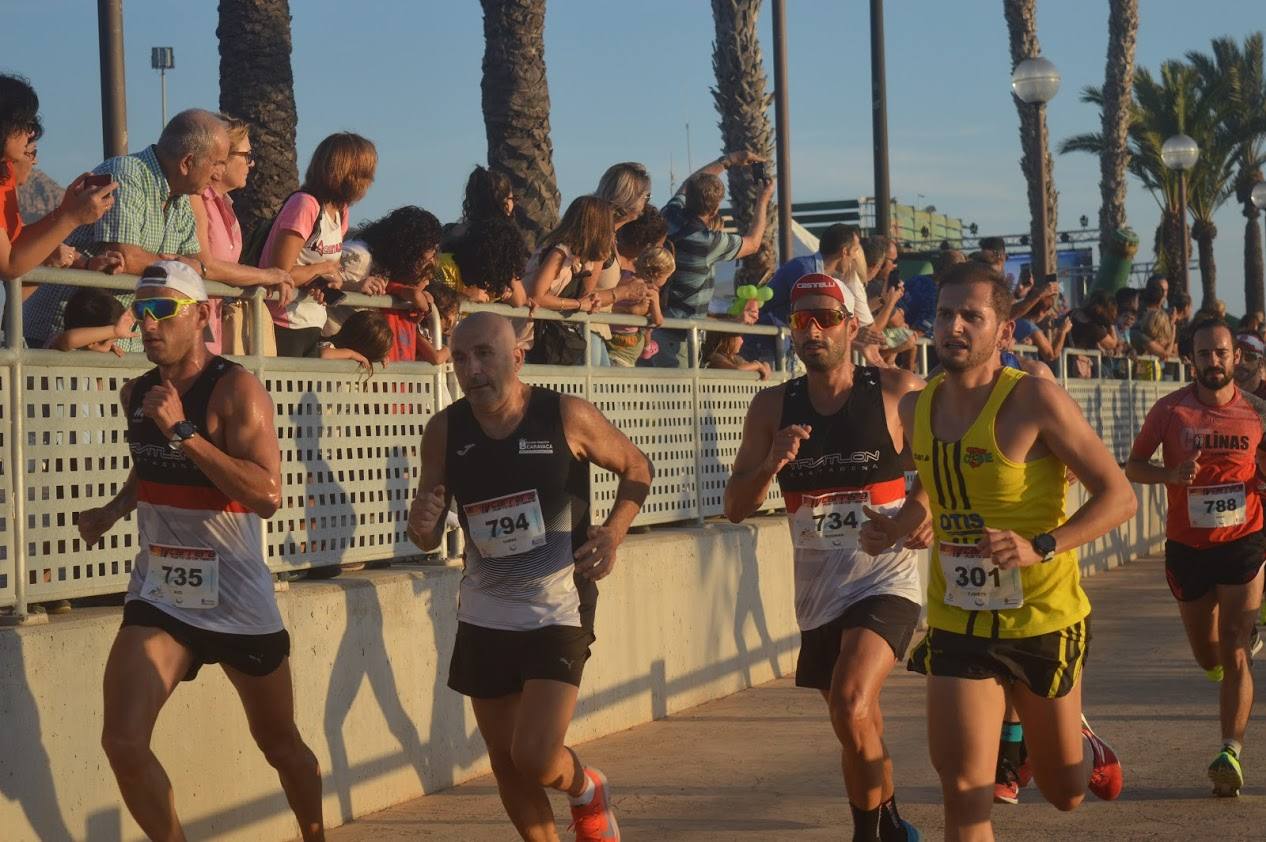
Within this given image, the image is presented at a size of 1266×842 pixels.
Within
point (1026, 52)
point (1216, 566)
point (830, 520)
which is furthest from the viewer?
point (1026, 52)

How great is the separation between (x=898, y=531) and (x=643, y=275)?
4.89 m

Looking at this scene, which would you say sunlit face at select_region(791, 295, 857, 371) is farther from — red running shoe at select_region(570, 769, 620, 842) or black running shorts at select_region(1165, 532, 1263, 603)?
black running shorts at select_region(1165, 532, 1263, 603)

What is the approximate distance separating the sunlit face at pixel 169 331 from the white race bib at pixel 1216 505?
5.13m

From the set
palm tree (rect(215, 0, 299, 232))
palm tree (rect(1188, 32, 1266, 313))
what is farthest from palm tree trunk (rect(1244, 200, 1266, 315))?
palm tree (rect(215, 0, 299, 232))

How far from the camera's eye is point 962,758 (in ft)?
18.0

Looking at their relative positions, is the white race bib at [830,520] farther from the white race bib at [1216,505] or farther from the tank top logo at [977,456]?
the white race bib at [1216,505]

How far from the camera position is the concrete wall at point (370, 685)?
20.5ft

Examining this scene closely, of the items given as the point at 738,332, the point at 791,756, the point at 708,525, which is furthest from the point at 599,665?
the point at 738,332

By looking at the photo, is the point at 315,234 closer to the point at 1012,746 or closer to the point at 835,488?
the point at 835,488

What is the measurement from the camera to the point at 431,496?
6289mm

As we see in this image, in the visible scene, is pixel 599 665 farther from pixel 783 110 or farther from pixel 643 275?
pixel 783 110

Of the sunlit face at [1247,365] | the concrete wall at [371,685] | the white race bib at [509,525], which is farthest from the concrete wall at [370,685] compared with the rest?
the sunlit face at [1247,365]

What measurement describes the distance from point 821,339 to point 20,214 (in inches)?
118

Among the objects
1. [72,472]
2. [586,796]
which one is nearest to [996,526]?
[586,796]
